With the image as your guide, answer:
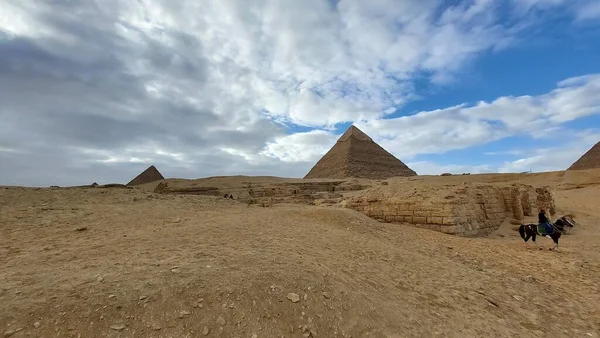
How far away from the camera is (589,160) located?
47844mm

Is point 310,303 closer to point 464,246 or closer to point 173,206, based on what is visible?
point 464,246

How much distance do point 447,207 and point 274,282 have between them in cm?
757

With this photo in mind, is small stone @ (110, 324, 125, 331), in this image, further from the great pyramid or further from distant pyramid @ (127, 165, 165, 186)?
distant pyramid @ (127, 165, 165, 186)

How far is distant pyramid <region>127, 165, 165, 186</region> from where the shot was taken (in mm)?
44156

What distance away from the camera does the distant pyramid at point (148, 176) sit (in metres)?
44.2

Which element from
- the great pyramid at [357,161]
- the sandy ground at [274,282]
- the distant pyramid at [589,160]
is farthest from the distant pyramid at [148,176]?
the distant pyramid at [589,160]

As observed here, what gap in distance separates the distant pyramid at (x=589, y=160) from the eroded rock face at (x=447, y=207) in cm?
4684

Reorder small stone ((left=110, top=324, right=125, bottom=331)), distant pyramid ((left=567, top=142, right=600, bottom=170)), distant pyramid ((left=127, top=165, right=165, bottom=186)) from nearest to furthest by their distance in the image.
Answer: small stone ((left=110, top=324, right=125, bottom=331)), distant pyramid ((left=127, top=165, right=165, bottom=186)), distant pyramid ((left=567, top=142, right=600, bottom=170))

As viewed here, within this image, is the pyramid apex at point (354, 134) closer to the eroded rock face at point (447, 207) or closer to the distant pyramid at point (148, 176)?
the distant pyramid at point (148, 176)

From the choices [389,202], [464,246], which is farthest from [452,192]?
[464,246]

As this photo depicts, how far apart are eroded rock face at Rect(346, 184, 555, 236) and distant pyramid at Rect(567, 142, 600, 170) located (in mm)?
46844

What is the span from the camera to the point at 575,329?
3.78m

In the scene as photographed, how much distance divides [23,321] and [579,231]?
1504 cm

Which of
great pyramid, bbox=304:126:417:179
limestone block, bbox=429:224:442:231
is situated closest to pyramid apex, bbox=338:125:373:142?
great pyramid, bbox=304:126:417:179
